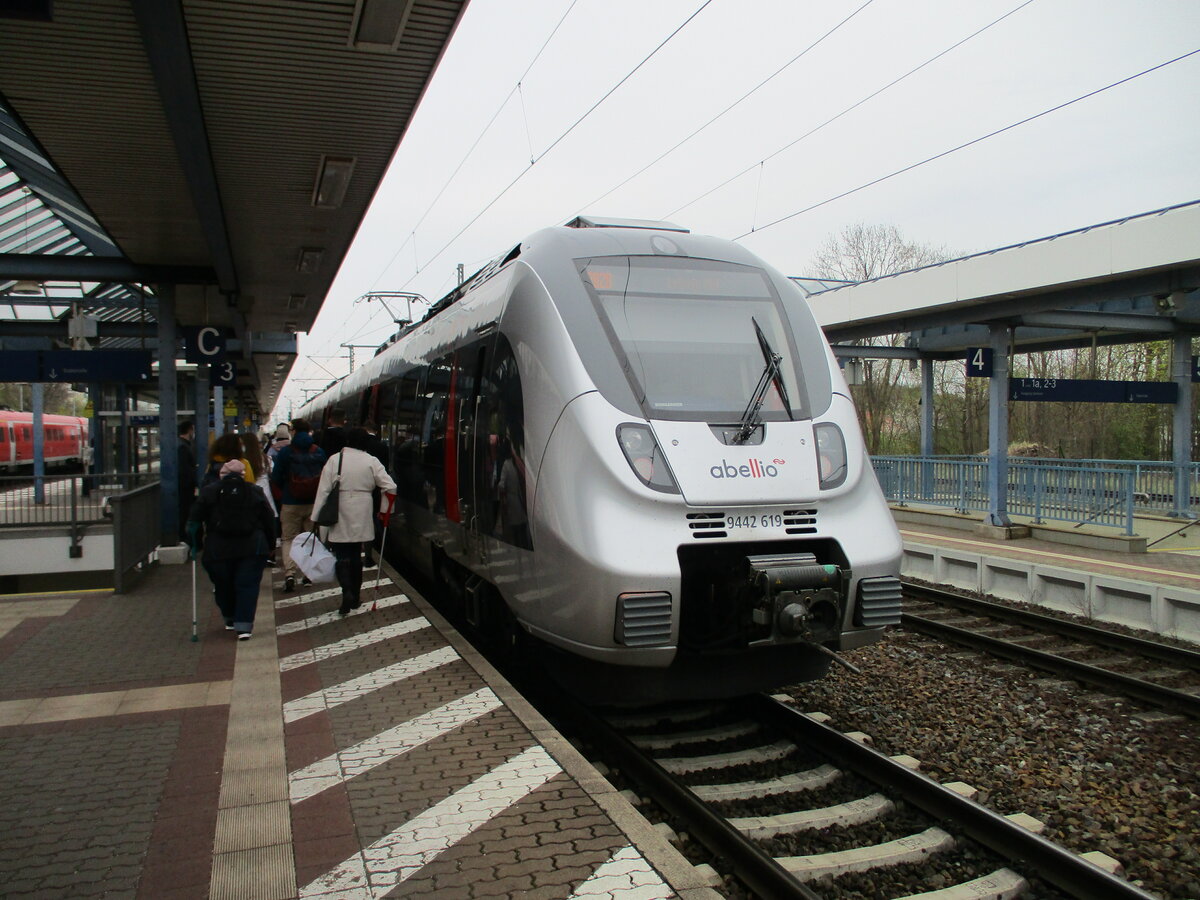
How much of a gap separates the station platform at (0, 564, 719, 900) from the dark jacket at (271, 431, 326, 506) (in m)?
2.48

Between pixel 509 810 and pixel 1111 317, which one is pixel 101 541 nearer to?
pixel 509 810

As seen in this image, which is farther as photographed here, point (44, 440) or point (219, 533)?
point (44, 440)

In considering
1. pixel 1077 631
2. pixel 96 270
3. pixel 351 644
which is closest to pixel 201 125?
pixel 351 644

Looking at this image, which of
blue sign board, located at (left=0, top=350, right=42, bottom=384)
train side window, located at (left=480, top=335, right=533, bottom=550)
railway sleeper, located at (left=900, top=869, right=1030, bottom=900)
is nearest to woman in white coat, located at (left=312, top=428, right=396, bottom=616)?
train side window, located at (left=480, top=335, right=533, bottom=550)

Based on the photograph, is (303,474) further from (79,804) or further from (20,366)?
(20,366)

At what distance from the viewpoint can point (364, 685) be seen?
21.1 feet

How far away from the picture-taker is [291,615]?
898cm

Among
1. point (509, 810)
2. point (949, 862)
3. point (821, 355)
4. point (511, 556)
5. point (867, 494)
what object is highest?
point (821, 355)

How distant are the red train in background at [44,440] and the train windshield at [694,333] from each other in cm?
A: 3461

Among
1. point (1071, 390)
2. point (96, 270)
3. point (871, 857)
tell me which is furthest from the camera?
point (1071, 390)

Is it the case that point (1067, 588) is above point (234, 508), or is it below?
below

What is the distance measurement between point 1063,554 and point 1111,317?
5.83 meters

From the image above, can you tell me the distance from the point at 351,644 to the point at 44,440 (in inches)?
1580

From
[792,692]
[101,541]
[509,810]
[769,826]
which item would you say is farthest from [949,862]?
[101,541]
